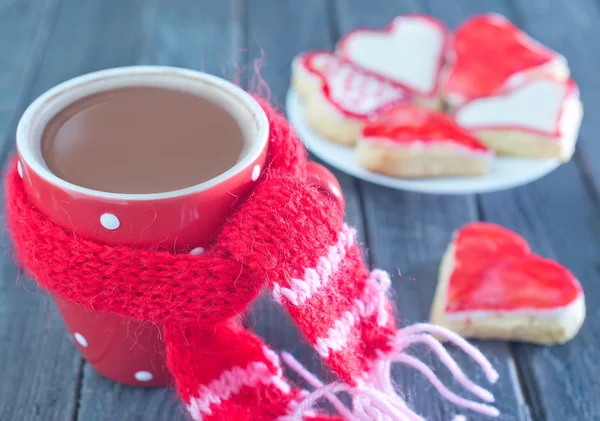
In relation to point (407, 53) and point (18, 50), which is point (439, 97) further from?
point (18, 50)

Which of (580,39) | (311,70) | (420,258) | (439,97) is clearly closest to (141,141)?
(420,258)

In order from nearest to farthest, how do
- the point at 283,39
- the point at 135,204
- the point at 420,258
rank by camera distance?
1. the point at 135,204
2. the point at 420,258
3. the point at 283,39

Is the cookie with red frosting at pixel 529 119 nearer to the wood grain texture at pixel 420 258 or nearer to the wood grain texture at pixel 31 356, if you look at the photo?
the wood grain texture at pixel 420 258

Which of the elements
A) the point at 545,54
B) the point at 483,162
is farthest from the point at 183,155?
the point at 545,54

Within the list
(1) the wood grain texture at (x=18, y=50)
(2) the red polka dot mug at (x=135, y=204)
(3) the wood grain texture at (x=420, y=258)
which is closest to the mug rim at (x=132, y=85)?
(2) the red polka dot mug at (x=135, y=204)

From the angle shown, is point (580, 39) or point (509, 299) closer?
point (509, 299)

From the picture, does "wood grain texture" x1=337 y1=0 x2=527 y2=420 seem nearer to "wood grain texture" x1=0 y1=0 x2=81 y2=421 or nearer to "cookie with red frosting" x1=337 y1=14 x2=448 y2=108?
"cookie with red frosting" x1=337 y1=14 x2=448 y2=108

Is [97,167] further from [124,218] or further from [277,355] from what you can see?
[277,355]

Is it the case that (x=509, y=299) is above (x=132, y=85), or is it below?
below
